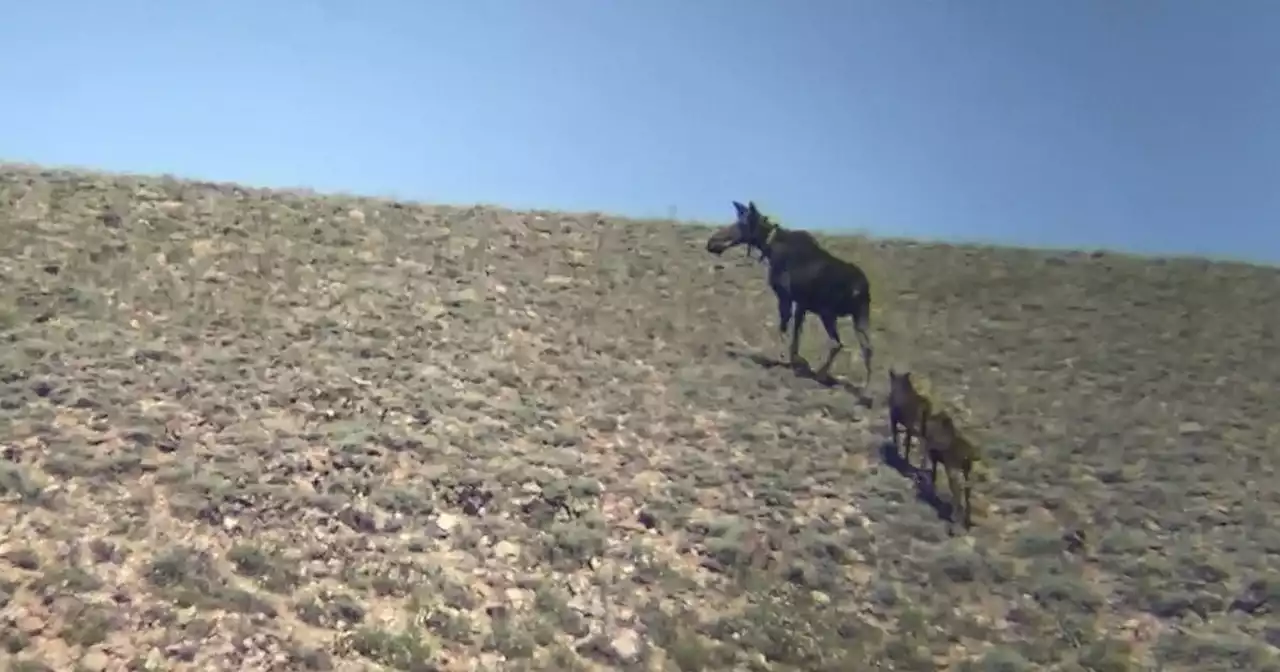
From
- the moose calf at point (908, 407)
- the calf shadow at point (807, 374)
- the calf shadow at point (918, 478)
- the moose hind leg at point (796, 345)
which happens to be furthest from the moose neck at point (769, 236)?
the moose calf at point (908, 407)

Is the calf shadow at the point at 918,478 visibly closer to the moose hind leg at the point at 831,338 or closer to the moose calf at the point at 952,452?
the moose calf at the point at 952,452

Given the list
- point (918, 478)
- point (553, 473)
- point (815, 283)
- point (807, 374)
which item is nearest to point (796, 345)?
point (807, 374)

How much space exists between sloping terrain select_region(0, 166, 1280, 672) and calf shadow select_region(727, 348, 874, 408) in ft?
0.75

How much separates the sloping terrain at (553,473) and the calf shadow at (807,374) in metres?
0.23

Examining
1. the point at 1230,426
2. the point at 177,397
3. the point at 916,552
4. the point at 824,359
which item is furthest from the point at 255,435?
the point at 1230,426

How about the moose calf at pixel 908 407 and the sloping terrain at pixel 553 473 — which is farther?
the moose calf at pixel 908 407

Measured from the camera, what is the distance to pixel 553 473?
13.9m

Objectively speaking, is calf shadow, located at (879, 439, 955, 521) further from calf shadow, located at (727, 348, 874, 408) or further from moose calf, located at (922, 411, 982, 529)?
calf shadow, located at (727, 348, 874, 408)

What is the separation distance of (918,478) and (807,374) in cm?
426

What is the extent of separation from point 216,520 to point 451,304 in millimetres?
9488

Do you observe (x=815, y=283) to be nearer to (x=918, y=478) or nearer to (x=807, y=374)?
(x=807, y=374)

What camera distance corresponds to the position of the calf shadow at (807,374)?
17619 millimetres

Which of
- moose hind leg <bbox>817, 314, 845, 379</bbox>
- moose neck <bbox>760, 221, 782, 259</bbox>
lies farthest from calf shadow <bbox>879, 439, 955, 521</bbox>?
moose neck <bbox>760, 221, 782, 259</bbox>

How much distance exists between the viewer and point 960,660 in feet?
35.3
